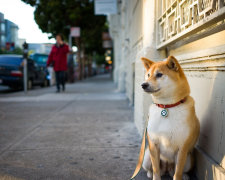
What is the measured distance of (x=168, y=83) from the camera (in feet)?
7.11

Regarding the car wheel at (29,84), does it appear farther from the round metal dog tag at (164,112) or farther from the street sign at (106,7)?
the round metal dog tag at (164,112)

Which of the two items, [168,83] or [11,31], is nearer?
[168,83]

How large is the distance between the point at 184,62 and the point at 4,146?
2.66 metres

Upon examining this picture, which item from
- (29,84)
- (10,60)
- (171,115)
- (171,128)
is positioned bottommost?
(29,84)

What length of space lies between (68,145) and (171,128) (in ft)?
6.47

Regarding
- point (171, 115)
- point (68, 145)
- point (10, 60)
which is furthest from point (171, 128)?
point (10, 60)

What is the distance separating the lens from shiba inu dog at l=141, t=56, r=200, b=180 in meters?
2.18

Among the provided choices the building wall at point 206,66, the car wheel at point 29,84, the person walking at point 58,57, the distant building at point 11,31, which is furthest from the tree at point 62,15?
the distant building at point 11,31

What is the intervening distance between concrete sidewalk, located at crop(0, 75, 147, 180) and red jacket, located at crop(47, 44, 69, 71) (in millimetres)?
4826

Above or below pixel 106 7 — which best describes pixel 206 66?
below

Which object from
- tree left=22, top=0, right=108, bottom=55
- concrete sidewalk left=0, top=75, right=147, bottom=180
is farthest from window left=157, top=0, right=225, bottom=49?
tree left=22, top=0, right=108, bottom=55

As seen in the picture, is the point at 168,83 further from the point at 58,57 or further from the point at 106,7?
the point at 106,7

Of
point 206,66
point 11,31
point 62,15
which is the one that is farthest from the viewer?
point 11,31

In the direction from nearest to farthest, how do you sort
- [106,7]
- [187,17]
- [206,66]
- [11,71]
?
[206,66], [187,17], [11,71], [106,7]
